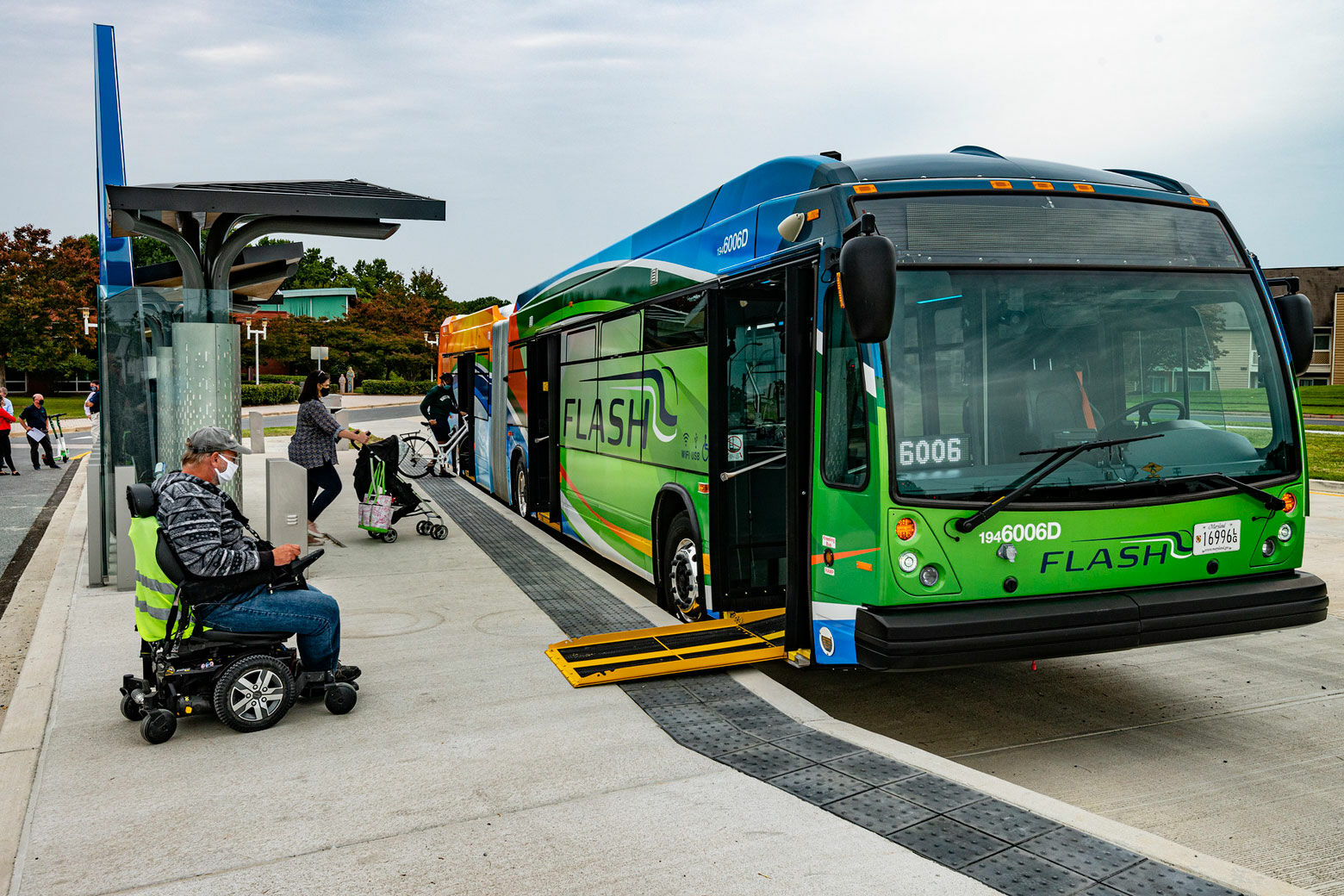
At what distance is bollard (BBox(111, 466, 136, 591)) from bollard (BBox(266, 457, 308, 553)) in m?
1.15

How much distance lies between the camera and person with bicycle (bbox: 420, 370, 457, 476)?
19422mm

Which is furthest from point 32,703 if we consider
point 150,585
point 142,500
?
point 142,500

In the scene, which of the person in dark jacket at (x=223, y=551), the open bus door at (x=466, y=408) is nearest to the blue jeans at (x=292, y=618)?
the person in dark jacket at (x=223, y=551)

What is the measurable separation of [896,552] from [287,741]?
3191 mm

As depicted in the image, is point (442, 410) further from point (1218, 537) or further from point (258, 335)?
point (258, 335)

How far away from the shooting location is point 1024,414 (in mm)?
5090

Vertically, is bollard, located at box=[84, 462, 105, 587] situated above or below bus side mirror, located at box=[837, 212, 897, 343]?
below

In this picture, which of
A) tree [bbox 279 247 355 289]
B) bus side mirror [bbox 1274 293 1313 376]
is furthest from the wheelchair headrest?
tree [bbox 279 247 355 289]

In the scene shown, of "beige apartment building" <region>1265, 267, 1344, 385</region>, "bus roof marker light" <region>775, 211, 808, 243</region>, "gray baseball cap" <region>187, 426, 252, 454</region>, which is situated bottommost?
"gray baseball cap" <region>187, 426, 252, 454</region>

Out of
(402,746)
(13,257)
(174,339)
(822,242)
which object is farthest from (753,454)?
(13,257)

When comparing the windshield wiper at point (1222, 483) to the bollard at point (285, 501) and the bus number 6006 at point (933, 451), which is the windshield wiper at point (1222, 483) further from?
the bollard at point (285, 501)

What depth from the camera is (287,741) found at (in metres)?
5.10

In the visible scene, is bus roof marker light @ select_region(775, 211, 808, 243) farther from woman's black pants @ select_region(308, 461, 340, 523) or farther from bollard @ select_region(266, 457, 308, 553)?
woman's black pants @ select_region(308, 461, 340, 523)

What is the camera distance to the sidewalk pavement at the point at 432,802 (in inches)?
143
